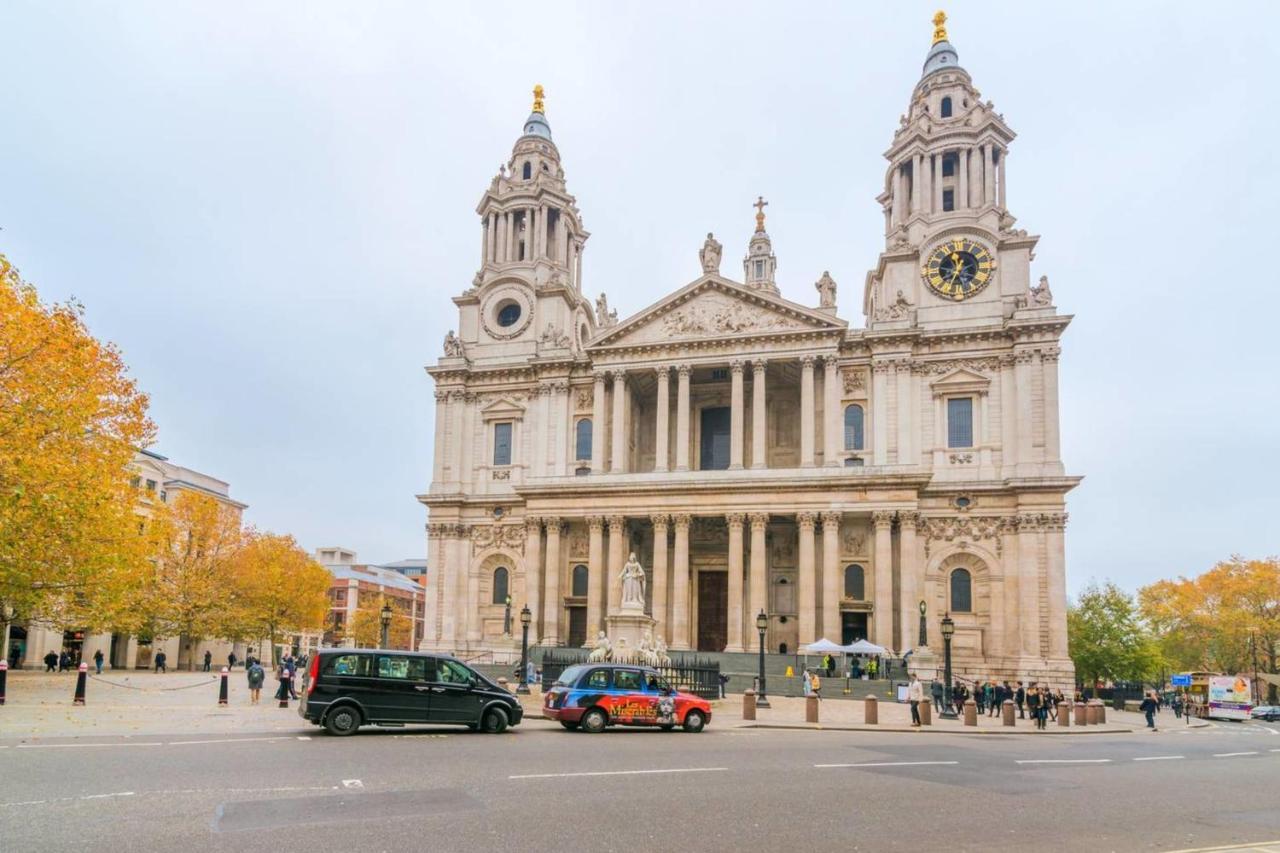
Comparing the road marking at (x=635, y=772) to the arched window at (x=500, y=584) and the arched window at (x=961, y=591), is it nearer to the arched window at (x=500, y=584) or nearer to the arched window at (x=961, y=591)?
the arched window at (x=961, y=591)

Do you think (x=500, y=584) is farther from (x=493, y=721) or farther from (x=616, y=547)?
(x=493, y=721)

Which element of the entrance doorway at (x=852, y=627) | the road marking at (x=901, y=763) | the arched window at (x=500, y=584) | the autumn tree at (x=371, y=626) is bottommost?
the autumn tree at (x=371, y=626)

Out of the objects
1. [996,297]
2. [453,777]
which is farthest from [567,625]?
[453,777]

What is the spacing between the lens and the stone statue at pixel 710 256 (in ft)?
169

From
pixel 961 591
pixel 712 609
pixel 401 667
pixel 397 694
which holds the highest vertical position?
pixel 961 591

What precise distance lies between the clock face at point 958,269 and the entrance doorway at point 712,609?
19.4 meters

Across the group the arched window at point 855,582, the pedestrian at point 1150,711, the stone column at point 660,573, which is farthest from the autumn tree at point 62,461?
the pedestrian at point 1150,711

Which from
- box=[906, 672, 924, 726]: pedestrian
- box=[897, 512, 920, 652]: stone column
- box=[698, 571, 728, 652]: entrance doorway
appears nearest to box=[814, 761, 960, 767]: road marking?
box=[906, 672, 924, 726]: pedestrian

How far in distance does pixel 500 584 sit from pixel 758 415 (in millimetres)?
18157

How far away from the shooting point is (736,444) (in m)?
48.8

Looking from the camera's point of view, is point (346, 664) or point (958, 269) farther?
point (958, 269)

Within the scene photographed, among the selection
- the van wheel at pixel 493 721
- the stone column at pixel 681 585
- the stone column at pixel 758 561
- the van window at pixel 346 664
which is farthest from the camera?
the stone column at pixel 681 585

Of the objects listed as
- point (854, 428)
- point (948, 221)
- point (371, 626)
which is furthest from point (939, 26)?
point (371, 626)

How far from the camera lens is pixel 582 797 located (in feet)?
36.5
